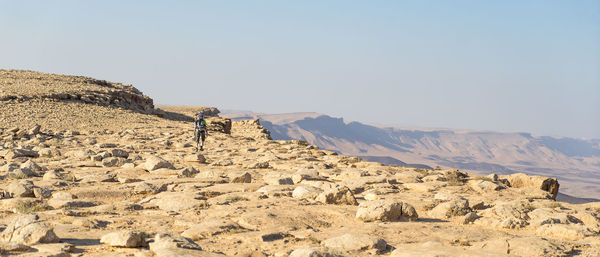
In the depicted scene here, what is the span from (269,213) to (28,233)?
3272 mm

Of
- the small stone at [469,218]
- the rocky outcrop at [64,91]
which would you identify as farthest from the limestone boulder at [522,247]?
Answer: the rocky outcrop at [64,91]

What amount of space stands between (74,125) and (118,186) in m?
17.3

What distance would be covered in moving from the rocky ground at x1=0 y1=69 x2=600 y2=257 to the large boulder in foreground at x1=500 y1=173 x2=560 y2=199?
0.10 feet

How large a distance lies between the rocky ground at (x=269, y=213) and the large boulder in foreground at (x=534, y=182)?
0.10 feet

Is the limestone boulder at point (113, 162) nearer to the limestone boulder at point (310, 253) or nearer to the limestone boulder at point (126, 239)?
the limestone boulder at point (126, 239)

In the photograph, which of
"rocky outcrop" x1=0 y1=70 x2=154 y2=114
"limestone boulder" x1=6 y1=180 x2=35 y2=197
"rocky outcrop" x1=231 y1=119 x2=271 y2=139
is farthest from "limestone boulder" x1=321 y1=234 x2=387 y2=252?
"rocky outcrop" x1=0 y1=70 x2=154 y2=114

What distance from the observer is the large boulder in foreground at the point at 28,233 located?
5465 millimetres

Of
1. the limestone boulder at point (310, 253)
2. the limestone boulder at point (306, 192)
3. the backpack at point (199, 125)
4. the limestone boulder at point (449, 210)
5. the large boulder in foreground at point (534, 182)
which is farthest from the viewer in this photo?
the backpack at point (199, 125)

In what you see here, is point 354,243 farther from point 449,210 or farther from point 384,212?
point 449,210

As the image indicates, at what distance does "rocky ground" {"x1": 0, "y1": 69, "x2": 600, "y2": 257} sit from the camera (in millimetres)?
5879

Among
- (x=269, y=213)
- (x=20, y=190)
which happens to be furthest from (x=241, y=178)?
(x=20, y=190)

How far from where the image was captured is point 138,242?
5715 mm

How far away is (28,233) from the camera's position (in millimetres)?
5520

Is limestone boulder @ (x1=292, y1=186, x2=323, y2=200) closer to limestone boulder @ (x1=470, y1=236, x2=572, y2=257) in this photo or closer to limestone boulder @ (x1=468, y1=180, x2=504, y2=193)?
limestone boulder @ (x1=470, y1=236, x2=572, y2=257)
